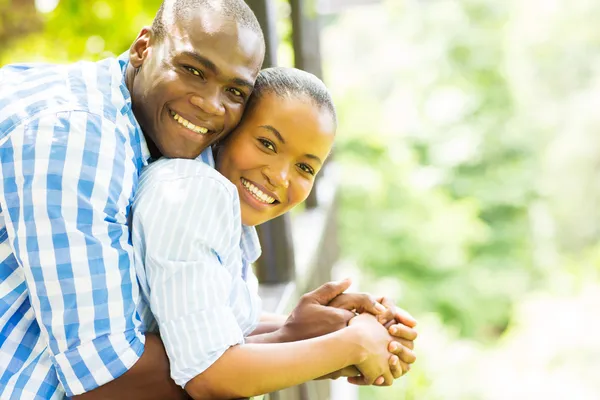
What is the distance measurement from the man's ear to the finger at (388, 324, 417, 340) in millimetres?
779

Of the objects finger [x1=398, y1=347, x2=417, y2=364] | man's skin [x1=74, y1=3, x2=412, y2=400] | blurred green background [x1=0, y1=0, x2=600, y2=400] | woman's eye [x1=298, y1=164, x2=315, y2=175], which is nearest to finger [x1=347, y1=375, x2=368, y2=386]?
finger [x1=398, y1=347, x2=417, y2=364]

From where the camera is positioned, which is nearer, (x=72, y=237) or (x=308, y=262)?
(x=72, y=237)

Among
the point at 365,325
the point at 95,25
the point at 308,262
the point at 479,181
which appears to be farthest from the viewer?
the point at 479,181

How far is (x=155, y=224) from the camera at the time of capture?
1130 millimetres

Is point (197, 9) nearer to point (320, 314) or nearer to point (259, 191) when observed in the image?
point (259, 191)

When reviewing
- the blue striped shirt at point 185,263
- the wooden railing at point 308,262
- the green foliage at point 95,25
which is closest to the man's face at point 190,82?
the blue striped shirt at point 185,263

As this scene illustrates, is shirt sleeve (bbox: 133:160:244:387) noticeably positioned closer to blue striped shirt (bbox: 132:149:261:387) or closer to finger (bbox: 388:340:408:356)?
blue striped shirt (bbox: 132:149:261:387)

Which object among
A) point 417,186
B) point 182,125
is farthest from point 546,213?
point 182,125

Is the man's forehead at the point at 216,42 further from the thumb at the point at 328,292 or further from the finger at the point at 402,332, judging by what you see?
the finger at the point at 402,332

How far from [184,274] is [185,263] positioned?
0.02 metres

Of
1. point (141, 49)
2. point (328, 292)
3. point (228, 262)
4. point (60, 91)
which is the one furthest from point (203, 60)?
point (328, 292)

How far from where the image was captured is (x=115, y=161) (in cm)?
110

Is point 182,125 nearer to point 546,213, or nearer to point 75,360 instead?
point 75,360

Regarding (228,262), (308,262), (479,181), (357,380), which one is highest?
(228,262)
